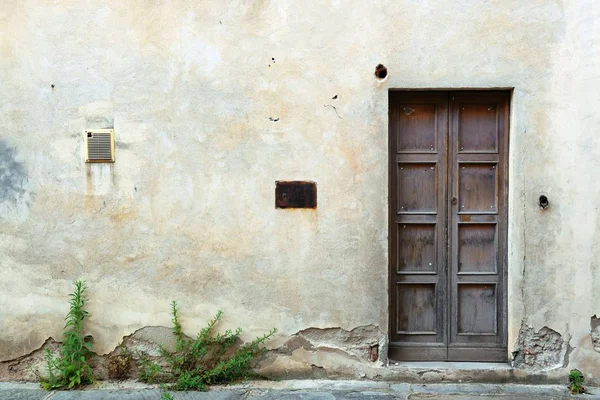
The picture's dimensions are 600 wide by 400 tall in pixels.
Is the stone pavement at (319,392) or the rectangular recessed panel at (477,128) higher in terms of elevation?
the rectangular recessed panel at (477,128)

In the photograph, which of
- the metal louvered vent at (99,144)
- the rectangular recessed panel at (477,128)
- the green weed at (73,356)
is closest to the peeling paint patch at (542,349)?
the rectangular recessed panel at (477,128)

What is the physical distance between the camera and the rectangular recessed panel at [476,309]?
4.36 metres

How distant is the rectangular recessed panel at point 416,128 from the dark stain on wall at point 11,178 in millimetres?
3038

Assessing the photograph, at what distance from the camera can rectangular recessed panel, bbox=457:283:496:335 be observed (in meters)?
4.36

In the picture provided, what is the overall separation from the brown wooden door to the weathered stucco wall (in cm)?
18

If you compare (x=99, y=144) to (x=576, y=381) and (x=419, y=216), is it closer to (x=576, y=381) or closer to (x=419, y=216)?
(x=419, y=216)

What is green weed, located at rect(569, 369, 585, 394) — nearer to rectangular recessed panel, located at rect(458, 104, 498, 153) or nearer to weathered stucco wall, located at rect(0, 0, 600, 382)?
weathered stucco wall, located at rect(0, 0, 600, 382)

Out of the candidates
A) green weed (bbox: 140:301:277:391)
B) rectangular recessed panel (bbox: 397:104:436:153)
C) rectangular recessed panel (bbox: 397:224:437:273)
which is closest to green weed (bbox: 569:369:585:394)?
rectangular recessed panel (bbox: 397:224:437:273)

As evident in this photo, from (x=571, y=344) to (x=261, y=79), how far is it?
3.18m

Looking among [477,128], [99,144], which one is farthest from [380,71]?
[99,144]

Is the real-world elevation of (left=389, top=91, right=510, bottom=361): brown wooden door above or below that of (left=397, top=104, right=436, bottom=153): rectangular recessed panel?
below

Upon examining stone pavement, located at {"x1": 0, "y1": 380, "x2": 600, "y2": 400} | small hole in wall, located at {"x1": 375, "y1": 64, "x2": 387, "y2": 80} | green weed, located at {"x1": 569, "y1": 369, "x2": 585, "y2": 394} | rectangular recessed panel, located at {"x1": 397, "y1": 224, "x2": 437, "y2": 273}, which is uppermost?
small hole in wall, located at {"x1": 375, "y1": 64, "x2": 387, "y2": 80}

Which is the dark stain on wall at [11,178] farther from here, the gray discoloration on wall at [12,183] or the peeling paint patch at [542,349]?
the peeling paint patch at [542,349]

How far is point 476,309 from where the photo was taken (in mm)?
4371
